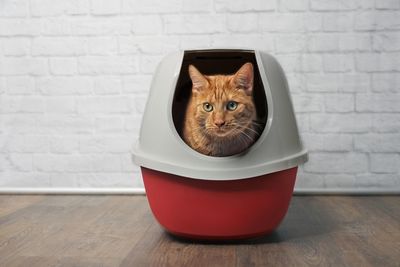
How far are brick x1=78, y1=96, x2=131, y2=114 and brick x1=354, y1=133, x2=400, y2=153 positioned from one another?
1.04m

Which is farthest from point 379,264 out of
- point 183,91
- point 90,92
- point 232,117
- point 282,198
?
point 90,92

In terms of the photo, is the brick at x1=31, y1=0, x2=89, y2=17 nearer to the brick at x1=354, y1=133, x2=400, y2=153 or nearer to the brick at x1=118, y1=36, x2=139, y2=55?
the brick at x1=118, y1=36, x2=139, y2=55

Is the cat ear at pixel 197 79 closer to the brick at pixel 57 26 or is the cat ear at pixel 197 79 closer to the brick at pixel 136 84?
the brick at pixel 136 84

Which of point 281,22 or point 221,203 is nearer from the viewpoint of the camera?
point 221,203

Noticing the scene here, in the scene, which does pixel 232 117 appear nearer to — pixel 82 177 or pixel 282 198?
pixel 282 198

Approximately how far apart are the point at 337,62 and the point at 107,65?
3.34ft

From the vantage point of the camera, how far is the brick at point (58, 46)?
2.01m

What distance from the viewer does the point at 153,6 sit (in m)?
1.95

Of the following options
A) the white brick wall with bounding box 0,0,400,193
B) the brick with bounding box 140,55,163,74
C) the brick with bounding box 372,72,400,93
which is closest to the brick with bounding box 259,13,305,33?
the white brick wall with bounding box 0,0,400,193

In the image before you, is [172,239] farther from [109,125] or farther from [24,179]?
[24,179]

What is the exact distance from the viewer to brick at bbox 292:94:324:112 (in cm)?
194

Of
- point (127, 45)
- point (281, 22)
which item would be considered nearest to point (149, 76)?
point (127, 45)

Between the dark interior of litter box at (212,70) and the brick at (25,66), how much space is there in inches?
34.9

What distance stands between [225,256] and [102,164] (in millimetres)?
1011
